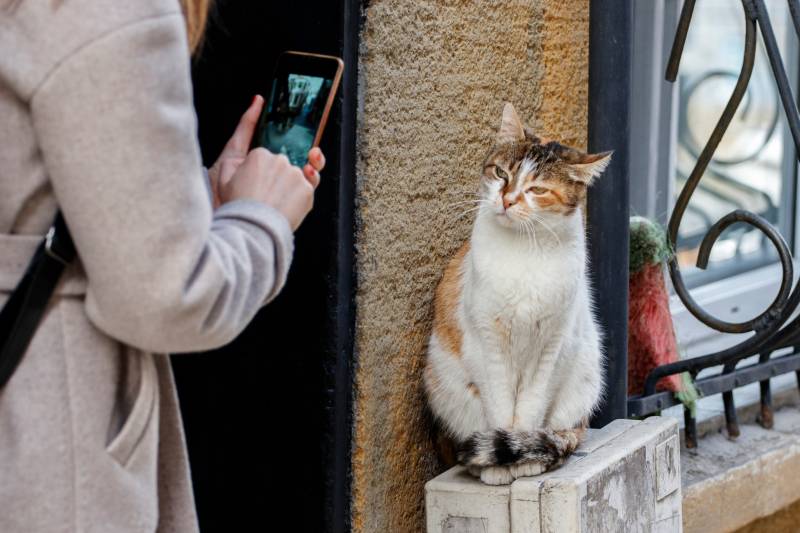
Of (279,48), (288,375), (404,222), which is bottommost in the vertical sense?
(288,375)

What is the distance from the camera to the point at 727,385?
3029 millimetres

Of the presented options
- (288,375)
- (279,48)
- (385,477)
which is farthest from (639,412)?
(279,48)

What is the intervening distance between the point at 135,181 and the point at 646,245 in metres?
1.85

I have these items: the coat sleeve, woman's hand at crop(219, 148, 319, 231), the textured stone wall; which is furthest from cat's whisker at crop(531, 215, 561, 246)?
the coat sleeve

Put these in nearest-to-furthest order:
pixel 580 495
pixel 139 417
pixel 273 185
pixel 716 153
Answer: pixel 139 417
pixel 273 185
pixel 580 495
pixel 716 153

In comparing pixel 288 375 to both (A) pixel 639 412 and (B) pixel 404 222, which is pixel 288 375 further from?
(A) pixel 639 412

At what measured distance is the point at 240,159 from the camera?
1.53 metres

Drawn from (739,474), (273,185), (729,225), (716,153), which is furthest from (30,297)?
(716,153)

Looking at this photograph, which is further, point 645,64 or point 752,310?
point 752,310

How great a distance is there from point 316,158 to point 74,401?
45cm

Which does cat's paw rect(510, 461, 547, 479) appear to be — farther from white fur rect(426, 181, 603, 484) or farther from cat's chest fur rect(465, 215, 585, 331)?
cat's chest fur rect(465, 215, 585, 331)

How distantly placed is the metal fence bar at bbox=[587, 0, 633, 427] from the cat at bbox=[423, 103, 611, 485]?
249mm

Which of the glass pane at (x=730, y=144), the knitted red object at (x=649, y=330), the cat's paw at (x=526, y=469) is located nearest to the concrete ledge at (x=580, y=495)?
the cat's paw at (x=526, y=469)

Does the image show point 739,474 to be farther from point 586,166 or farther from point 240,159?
point 240,159
